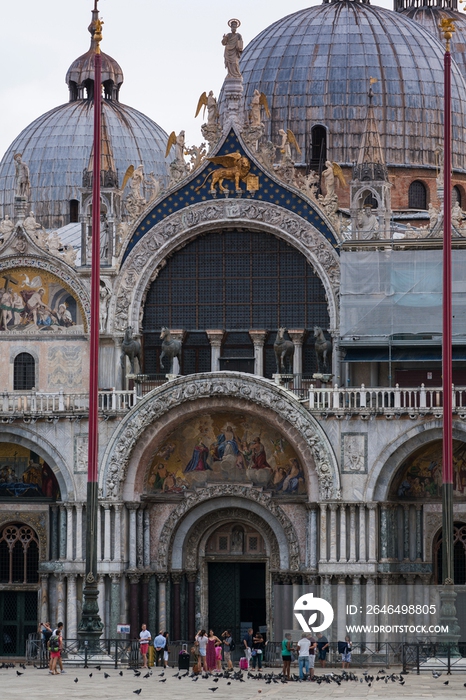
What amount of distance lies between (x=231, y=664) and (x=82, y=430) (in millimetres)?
8683

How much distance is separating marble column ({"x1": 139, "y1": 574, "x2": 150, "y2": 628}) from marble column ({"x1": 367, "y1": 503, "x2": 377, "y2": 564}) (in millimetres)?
6800

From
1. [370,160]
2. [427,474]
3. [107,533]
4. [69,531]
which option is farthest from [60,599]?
[370,160]

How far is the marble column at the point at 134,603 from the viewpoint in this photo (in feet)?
216

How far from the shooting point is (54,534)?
67.4 m

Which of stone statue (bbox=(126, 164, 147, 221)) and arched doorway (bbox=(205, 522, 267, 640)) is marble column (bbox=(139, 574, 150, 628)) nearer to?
arched doorway (bbox=(205, 522, 267, 640))

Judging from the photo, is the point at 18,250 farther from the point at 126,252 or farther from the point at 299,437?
the point at 299,437

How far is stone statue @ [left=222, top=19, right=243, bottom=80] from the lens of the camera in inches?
2689

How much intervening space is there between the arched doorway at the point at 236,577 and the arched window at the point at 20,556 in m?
5.27

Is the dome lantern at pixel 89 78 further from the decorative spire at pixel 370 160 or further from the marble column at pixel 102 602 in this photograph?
the marble column at pixel 102 602

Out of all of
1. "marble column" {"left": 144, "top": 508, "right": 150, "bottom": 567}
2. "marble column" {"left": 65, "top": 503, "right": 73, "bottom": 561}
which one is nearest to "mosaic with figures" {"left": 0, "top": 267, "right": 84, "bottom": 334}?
"marble column" {"left": 65, "top": 503, "right": 73, "bottom": 561}

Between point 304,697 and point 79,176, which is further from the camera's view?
point 79,176

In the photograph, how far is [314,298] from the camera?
68.2 m

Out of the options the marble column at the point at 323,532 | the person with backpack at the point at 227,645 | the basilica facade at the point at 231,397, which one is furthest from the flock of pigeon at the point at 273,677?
the marble column at the point at 323,532

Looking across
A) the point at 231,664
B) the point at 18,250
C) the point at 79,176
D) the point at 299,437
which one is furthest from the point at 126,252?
the point at 79,176
